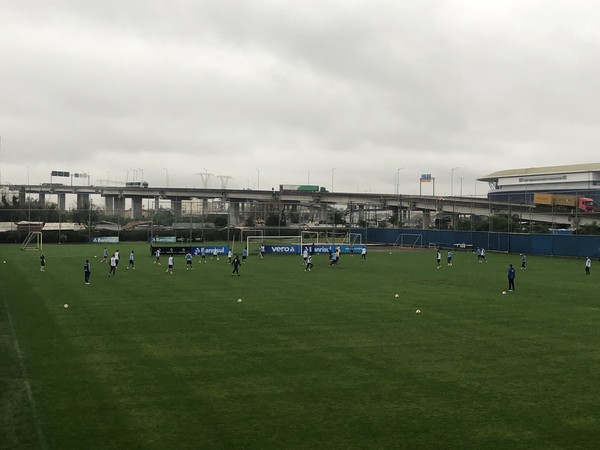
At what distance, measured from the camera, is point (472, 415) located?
1096cm

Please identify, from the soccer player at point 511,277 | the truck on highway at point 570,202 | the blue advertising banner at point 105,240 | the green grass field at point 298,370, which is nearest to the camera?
the green grass field at point 298,370

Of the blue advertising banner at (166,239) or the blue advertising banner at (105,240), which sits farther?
the blue advertising banner at (105,240)

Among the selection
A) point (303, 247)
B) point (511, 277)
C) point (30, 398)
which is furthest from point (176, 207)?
point (30, 398)

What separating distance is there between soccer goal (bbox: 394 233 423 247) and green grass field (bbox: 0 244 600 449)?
164 ft

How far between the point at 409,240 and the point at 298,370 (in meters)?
69.0

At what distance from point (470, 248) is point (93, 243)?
171 feet

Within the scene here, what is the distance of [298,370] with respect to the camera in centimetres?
1406

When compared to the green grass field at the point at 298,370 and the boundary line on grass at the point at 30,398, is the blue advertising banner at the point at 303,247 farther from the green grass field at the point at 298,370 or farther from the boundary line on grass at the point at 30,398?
the boundary line on grass at the point at 30,398

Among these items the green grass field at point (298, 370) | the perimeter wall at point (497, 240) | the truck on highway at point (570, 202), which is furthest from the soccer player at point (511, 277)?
the truck on highway at point (570, 202)

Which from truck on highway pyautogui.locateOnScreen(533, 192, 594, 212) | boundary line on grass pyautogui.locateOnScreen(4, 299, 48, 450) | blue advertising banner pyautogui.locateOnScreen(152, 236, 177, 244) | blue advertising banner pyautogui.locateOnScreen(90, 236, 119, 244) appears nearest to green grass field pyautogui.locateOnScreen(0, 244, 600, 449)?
boundary line on grass pyautogui.locateOnScreen(4, 299, 48, 450)

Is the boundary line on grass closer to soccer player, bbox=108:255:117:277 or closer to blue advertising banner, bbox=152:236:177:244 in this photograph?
soccer player, bbox=108:255:117:277

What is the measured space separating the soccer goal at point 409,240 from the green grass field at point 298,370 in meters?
50.0

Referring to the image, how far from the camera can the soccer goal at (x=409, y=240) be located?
258 feet

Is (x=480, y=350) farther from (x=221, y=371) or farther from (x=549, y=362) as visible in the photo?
(x=221, y=371)
